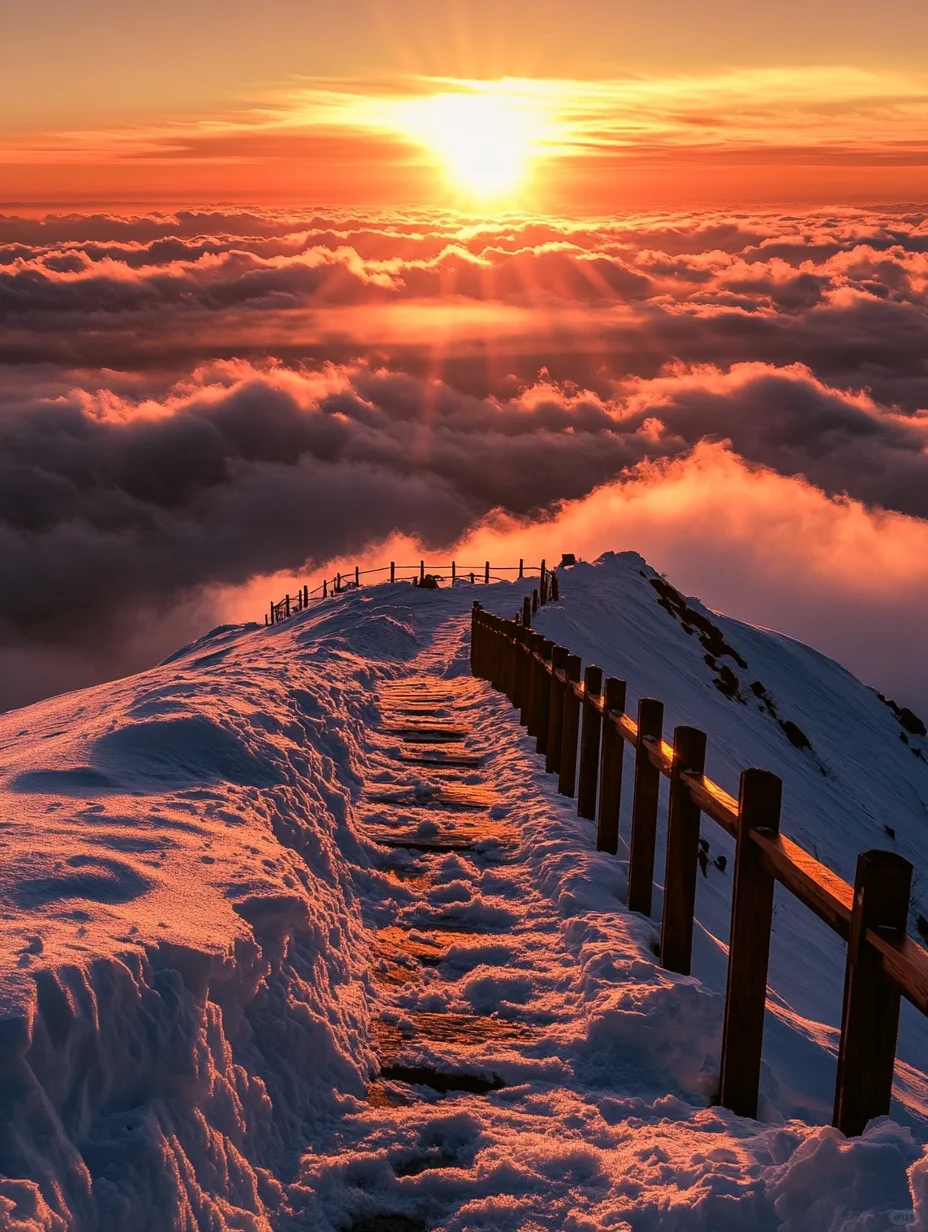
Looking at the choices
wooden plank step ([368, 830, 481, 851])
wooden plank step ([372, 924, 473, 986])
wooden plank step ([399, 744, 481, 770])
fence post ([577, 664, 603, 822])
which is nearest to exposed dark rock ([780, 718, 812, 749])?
wooden plank step ([399, 744, 481, 770])

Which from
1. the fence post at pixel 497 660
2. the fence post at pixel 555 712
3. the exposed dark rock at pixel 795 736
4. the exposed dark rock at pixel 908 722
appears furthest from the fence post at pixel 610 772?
the exposed dark rock at pixel 908 722

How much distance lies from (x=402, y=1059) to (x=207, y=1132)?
167 centimetres

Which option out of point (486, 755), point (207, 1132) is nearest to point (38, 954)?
point (207, 1132)

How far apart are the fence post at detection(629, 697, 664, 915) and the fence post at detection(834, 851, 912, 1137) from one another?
10.3ft

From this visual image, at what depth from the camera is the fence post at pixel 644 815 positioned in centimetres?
738

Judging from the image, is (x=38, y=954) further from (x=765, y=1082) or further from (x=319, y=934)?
(x=765, y=1082)

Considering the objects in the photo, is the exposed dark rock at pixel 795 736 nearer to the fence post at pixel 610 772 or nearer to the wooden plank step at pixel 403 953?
the fence post at pixel 610 772

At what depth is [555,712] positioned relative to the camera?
39.0 feet

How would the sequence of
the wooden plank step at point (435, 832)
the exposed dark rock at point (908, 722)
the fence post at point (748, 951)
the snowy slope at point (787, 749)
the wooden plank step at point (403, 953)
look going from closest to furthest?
the fence post at point (748, 951)
the wooden plank step at point (403, 953)
the wooden plank step at point (435, 832)
the snowy slope at point (787, 749)
the exposed dark rock at point (908, 722)

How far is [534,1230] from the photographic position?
4.18m

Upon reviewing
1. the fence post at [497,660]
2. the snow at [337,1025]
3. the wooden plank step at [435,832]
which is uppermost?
the snow at [337,1025]

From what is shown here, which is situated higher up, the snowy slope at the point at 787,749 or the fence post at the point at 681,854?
the fence post at the point at 681,854

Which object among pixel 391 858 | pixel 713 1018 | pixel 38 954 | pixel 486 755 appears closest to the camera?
pixel 38 954

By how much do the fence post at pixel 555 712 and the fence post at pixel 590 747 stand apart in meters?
1.46
